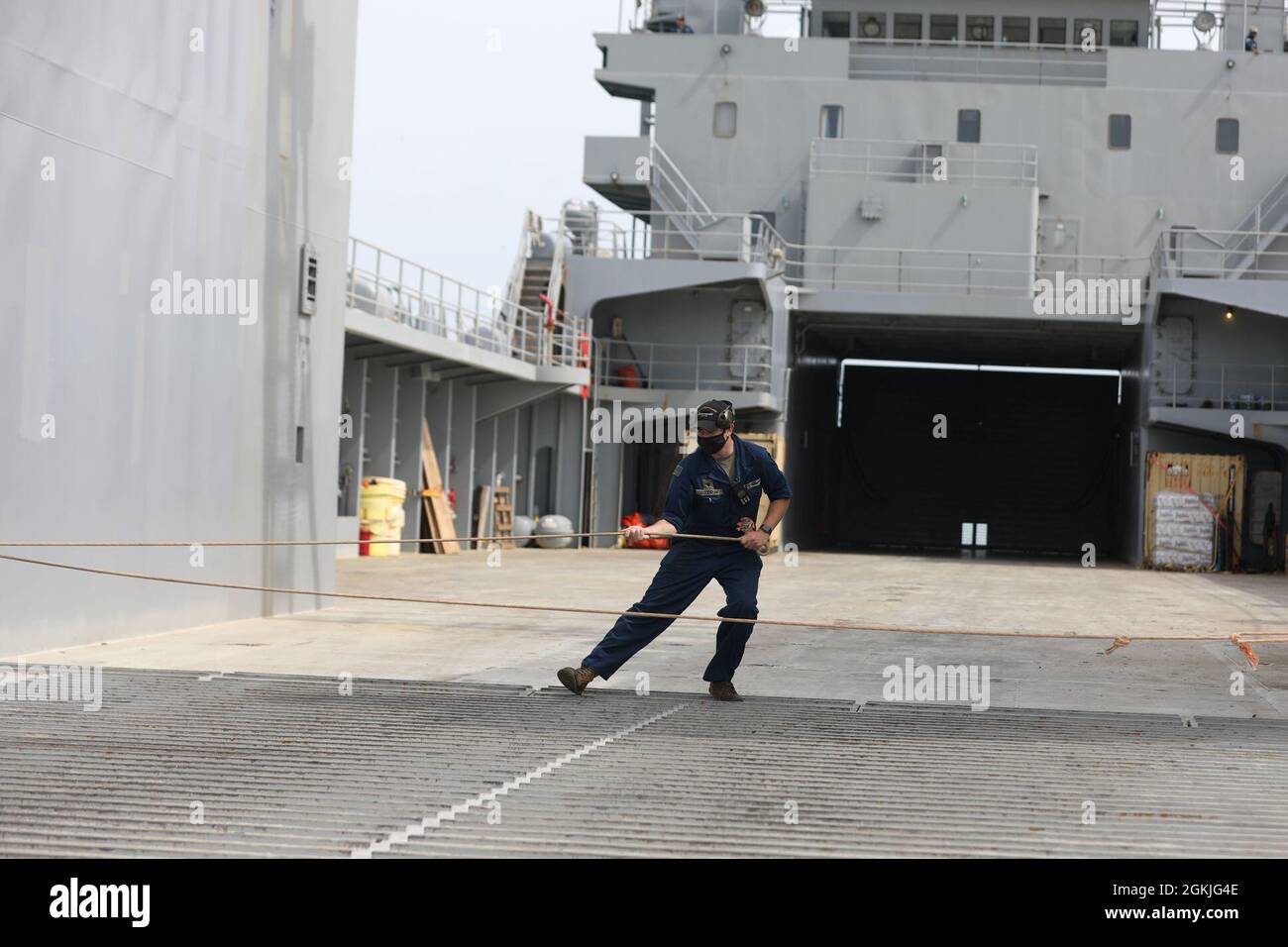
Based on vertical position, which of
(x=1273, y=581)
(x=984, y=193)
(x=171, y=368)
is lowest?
(x=1273, y=581)

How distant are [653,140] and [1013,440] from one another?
16.4m

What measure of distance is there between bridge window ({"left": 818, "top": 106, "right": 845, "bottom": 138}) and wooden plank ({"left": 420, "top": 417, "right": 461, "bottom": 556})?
1232 cm

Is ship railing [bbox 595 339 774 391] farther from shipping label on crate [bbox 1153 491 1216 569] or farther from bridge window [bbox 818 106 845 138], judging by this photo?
shipping label on crate [bbox 1153 491 1216 569]

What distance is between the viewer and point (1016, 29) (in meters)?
34.4

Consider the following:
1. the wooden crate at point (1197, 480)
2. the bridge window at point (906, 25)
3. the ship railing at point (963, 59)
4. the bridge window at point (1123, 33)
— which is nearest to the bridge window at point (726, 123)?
the ship railing at point (963, 59)

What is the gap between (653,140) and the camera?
33.1m

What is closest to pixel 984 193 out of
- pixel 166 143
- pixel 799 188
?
pixel 799 188

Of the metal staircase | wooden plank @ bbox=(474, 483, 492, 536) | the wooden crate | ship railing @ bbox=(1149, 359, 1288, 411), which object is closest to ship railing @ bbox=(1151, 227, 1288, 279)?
the metal staircase

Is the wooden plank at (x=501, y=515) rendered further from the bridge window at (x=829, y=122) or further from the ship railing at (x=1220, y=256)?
the ship railing at (x=1220, y=256)

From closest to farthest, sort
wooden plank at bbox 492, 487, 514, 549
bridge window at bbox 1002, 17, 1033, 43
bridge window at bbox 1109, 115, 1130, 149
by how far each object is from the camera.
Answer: wooden plank at bbox 492, 487, 514, 549 < bridge window at bbox 1109, 115, 1130, 149 < bridge window at bbox 1002, 17, 1033, 43

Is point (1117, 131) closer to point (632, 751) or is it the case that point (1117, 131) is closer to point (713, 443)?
point (713, 443)

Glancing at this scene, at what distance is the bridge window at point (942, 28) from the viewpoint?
34344 millimetres

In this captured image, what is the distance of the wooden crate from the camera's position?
27562 mm
